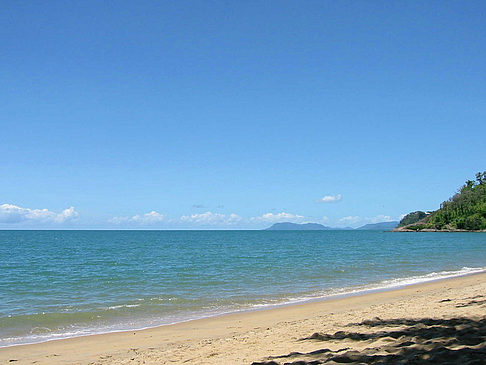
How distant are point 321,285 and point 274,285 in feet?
7.77

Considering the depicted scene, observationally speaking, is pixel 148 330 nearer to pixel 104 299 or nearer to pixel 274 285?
pixel 104 299

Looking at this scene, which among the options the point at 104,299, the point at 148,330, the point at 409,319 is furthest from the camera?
the point at 104,299

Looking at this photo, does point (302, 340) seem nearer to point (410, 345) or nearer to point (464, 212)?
point (410, 345)

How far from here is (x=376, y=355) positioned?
664 cm

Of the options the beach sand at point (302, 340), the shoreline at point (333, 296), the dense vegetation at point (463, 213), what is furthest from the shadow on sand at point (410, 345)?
the dense vegetation at point (463, 213)

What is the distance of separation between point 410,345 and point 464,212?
142749 mm

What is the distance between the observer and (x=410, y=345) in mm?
7117

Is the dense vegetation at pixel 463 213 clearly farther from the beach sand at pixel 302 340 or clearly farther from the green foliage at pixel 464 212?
the beach sand at pixel 302 340

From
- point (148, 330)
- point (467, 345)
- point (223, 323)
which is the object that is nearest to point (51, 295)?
point (148, 330)

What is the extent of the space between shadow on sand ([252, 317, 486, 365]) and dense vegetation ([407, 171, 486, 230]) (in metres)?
131

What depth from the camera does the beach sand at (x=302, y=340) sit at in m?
6.80

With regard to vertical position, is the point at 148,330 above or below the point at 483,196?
below

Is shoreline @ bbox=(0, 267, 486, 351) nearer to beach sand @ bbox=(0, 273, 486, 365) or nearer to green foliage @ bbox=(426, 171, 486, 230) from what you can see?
beach sand @ bbox=(0, 273, 486, 365)

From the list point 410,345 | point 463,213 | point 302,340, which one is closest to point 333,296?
point 302,340
